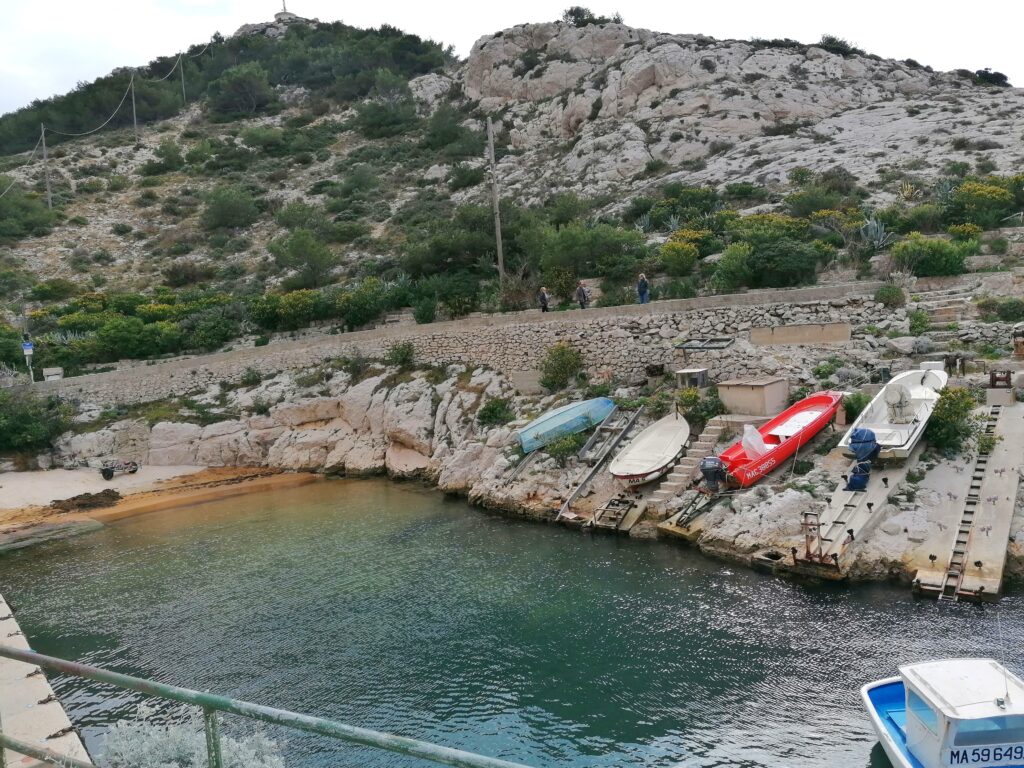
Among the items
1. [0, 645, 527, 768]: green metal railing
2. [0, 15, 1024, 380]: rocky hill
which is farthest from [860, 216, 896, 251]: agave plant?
[0, 645, 527, 768]: green metal railing

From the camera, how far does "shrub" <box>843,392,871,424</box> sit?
52.6 feet

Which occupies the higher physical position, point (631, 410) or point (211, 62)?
point (211, 62)

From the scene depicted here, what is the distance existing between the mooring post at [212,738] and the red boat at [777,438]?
1274 cm

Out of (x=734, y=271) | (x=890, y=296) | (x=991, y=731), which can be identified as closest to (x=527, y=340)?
(x=734, y=271)

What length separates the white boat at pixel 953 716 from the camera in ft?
22.1

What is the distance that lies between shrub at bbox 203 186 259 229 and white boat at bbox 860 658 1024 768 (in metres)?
53.9

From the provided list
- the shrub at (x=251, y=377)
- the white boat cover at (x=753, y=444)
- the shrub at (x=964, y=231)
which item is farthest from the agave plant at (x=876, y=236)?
the shrub at (x=251, y=377)

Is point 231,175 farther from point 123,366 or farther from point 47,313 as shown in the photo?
point 123,366

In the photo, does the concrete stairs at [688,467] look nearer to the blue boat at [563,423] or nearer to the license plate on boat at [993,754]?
the blue boat at [563,423]

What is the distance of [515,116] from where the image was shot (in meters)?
58.1

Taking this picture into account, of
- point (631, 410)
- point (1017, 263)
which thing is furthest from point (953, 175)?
point (631, 410)

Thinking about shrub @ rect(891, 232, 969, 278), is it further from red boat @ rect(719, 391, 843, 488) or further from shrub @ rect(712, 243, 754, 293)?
red boat @ rect(719, 391, 843, 488)

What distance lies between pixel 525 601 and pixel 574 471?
5769 mm

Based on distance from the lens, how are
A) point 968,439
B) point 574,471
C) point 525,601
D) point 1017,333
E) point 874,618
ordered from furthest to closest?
point 574,471
point 1017,333
point 968,439
point 525,601
point 874,618
